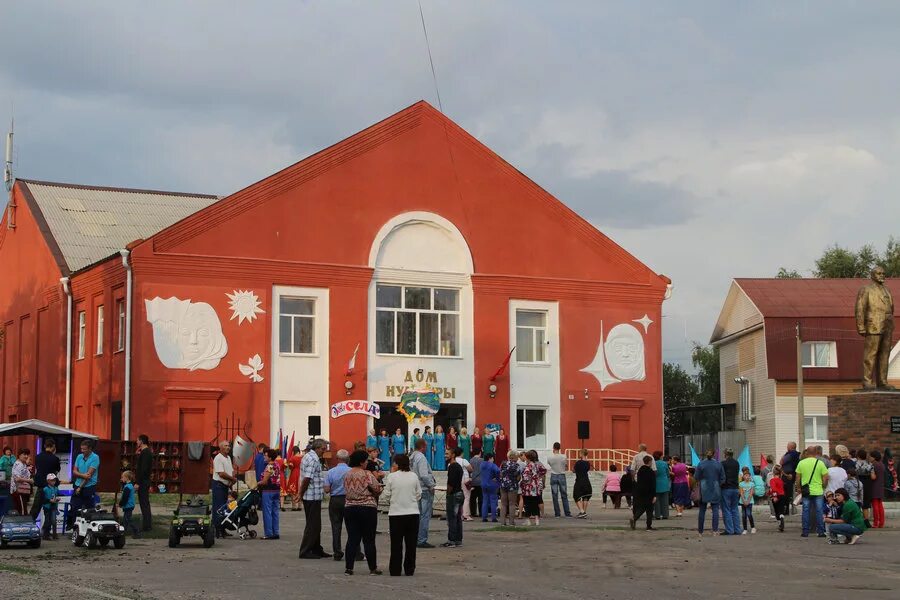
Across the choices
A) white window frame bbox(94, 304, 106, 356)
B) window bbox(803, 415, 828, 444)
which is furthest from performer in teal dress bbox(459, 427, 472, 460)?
Answer: window bbox(803, 415, 828, 444)

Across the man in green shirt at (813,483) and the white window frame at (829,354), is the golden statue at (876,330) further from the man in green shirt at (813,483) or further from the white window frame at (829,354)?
the white window frame at (829,354)

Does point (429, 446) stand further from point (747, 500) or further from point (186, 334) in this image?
point (747, 500)

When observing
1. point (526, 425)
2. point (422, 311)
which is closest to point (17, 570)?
point (422, 311)

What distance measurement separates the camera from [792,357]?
55.0 metres

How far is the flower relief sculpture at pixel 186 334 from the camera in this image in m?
39.0

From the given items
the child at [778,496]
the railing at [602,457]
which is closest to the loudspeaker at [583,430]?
the railing at [602,457]

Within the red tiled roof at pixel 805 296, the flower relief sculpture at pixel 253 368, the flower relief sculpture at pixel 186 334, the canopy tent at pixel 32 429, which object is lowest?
the canopy tent at pixel 32 429

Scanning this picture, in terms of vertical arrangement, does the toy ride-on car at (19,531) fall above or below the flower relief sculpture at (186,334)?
below

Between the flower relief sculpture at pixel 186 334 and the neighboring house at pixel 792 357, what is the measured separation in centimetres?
2505

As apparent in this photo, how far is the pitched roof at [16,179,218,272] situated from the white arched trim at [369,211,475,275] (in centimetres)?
835

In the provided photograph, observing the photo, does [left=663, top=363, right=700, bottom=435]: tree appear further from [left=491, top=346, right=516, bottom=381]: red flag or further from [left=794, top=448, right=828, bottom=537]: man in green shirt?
[left=794, top=448, right=828, bottom=537]: man in green shirt

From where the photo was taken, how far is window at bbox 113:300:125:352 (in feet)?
129

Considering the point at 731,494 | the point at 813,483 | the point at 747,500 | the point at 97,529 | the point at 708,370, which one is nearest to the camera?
the point at 97,529

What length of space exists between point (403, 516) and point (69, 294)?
29.3 m
